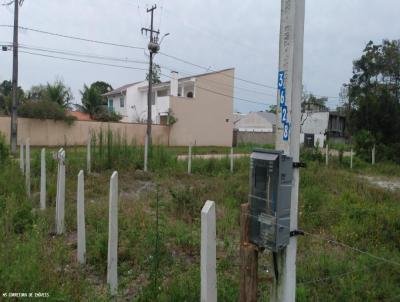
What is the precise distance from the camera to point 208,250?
230 centimetres

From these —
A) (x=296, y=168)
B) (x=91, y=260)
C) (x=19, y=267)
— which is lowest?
(x=91, y=260)

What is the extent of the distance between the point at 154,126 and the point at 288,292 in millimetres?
28854

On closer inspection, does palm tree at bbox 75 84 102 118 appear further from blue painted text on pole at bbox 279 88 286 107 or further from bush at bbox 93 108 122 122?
blue painted text on pole at bbox 279 88 286 107

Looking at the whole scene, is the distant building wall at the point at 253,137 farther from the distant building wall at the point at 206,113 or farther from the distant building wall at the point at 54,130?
the distant building wall at the point at 54,130

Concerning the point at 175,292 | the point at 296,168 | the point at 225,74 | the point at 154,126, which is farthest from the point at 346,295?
the point at 225,74

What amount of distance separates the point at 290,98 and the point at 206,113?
32761 millimetres

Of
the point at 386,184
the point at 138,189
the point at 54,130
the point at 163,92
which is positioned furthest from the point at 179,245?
the point at 163,92

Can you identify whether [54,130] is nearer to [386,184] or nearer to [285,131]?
[386,184]

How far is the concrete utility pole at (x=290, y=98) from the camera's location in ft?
7.17

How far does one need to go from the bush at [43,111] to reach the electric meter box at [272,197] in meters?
26.9

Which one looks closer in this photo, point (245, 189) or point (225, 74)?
point (245, 189)

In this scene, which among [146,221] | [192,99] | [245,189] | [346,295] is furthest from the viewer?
[192,99]

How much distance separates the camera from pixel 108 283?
11.4 ft

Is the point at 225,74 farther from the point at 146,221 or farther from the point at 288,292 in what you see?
the point at 288,292
